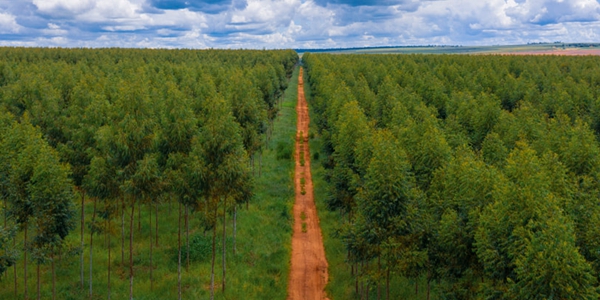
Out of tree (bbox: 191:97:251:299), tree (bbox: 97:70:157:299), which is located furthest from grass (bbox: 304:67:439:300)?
tree (bbox: 97:70:157:299)

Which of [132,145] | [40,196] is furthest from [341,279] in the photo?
[40,196]

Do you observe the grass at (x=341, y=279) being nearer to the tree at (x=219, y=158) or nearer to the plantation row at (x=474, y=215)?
the plantation row at (x=474, y=215)

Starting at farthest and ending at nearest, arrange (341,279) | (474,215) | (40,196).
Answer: (341,279), (40,196), (474,215)

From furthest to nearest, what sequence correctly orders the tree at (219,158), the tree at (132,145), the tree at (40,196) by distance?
the tree at (219,158)
the tree at (132,145)
the tree at (40,196)

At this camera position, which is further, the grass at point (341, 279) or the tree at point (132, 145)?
the grass at point (341, 279)

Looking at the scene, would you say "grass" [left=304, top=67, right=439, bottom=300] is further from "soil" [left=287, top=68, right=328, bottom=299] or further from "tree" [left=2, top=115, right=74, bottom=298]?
"tree" [left=2, top=115, right=74, bottom=298]

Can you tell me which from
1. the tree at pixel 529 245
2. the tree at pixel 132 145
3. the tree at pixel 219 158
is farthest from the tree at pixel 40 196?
the tree at pixel 529 245

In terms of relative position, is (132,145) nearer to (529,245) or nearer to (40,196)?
(40,196)

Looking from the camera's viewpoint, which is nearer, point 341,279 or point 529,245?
point 529,245

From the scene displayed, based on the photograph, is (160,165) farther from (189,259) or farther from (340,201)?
(340,201)

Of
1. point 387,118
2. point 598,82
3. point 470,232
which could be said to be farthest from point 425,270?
point 598,82
